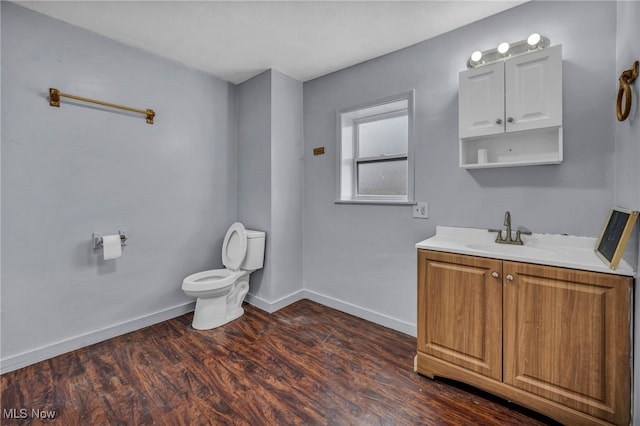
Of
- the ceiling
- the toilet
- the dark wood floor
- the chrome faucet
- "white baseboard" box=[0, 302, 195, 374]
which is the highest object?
the ceiling

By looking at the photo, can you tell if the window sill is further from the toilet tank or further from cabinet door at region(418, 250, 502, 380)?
the toilet tank

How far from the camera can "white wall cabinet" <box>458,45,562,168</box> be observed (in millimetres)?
1535

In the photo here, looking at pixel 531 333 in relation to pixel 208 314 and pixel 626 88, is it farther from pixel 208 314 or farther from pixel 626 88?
pixel 208 314

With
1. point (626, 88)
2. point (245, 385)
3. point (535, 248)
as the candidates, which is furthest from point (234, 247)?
point (626, 88)

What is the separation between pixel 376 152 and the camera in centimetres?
268

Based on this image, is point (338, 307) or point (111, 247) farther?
point (338, 307)

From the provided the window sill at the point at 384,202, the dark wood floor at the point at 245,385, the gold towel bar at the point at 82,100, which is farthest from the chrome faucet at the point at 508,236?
the gold towel bar at the point at 82,100

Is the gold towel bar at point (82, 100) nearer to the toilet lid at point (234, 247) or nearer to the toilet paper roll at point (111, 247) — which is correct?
the toilet paper roll at point (111, 247)

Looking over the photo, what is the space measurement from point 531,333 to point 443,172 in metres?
1.17

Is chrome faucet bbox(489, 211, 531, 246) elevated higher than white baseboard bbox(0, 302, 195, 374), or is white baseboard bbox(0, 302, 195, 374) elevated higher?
chrome faucet bbox(489, 211, 531, 246)

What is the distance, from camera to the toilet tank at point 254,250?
2.67m

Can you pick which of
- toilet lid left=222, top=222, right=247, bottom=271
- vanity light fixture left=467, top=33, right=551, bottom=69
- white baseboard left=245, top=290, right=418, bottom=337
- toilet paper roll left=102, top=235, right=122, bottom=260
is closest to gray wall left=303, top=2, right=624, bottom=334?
white baseboard left=245, top=290, right=418, bottom=337

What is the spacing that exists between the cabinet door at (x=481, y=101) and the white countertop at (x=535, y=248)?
2.25 ft

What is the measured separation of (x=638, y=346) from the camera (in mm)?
1127
